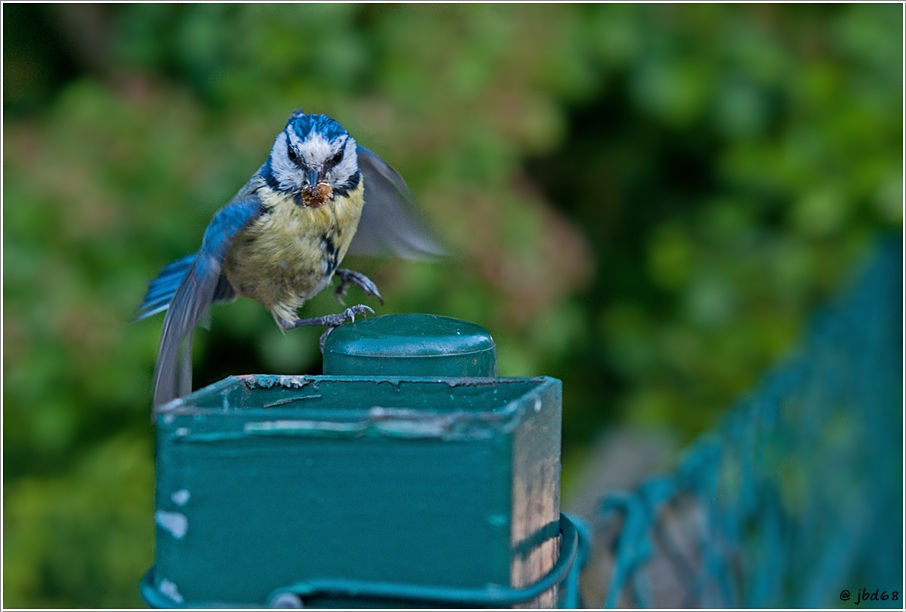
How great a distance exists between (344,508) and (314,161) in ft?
3.32

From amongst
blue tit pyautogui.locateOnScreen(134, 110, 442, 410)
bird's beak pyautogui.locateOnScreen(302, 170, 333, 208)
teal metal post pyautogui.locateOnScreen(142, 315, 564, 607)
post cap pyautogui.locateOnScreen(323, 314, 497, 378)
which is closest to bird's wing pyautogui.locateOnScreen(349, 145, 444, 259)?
blue tit pyautogui.locateOnScreen(134, 110, 442, 410)

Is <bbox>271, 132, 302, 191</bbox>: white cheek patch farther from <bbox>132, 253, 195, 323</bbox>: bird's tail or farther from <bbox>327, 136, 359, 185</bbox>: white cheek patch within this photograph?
<bbox>132, 253, 195, 323</bbox>: bird's tail

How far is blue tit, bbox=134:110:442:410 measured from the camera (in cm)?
162

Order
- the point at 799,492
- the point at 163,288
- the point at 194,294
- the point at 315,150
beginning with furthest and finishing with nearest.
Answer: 1. the point at 799,492
2. the point at 163,288
3. the point at 315,150
4. the point at 194,294

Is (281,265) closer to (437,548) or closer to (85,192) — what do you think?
(85,192)

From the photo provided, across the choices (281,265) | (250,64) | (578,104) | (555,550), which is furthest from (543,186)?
(555,550)

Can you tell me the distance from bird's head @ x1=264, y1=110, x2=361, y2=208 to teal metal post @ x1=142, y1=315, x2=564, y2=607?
3.13 feet

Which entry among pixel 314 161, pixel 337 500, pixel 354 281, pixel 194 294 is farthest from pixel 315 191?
pixel 337 500

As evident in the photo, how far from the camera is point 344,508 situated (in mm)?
677

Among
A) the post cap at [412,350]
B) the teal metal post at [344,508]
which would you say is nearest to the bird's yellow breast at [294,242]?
the post cap at [412,350]

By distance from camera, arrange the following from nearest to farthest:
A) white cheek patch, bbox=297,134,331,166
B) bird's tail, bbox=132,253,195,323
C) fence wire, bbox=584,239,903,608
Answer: fence wire, bbox=584,239,903,608
white cheek patch, bbox=297,134,331,166
bird's tail, bbox=132,253,195,323

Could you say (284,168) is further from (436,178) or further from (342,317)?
(436,178)

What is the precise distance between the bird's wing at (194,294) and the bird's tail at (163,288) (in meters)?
0.22

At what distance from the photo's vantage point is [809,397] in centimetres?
217
